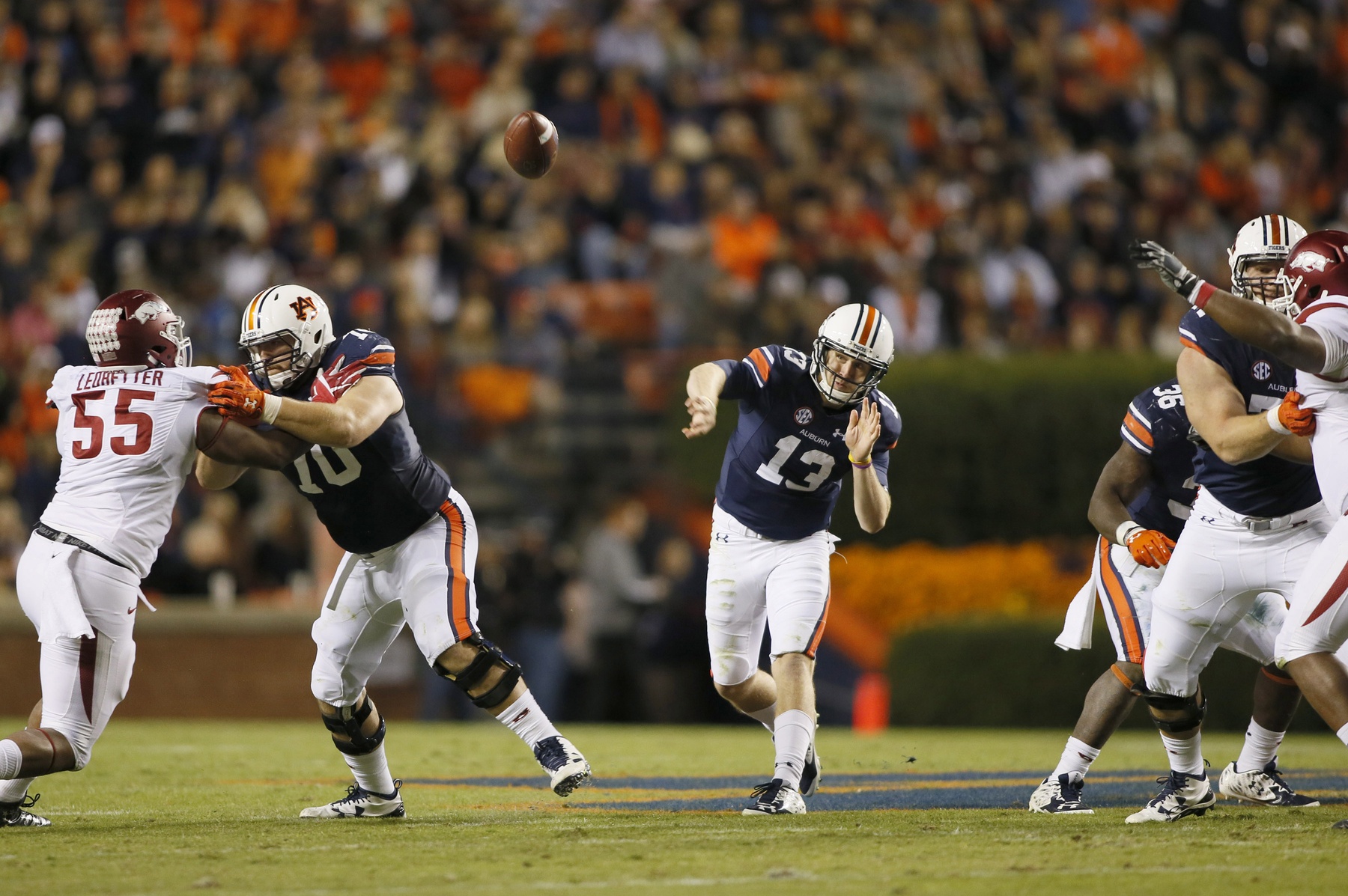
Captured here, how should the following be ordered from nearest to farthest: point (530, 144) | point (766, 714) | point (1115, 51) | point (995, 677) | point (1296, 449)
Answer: point (1296, 449), point (766, 714), point (530, 144), point (995, 677), point (1115, 51)

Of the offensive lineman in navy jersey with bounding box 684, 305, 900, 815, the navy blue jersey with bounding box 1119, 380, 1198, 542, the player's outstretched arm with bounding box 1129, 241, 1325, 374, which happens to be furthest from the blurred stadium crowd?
the player's outstretched arm with bounding box 1129, 241, 1325, 374

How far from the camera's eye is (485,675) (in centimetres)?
630

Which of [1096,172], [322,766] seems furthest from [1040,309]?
[322,766]

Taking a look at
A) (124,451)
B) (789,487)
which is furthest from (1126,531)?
(124,451)

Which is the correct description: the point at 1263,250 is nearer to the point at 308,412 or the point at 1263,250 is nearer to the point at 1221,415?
the point at 1221,415

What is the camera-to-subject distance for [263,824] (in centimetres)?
620

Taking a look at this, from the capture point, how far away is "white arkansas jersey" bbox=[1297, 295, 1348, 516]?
224 inches

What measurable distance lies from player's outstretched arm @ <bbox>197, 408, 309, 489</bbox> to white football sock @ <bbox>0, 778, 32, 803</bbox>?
1.34 m

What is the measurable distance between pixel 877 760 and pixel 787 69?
382 inches

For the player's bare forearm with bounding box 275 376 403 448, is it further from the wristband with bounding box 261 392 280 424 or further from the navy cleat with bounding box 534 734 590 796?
the navy cleat with bounding box 534 734 590 796

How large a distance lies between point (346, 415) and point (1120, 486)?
10.00ft

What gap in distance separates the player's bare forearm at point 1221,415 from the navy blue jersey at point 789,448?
4.21ft

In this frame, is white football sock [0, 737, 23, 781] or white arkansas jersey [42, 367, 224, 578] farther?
A: white arkansas jersey [42, 367, 224, 578]

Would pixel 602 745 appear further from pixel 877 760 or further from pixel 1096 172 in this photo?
pixel 1096 172
